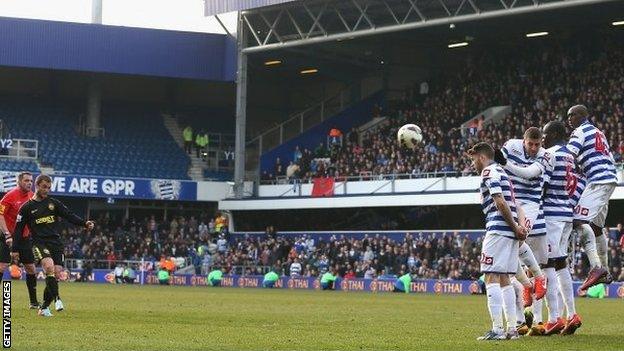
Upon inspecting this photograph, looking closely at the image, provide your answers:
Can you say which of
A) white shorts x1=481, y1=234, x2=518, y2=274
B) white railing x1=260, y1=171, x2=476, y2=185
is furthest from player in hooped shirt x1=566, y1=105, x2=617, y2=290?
white railing x1=260, y1=171, x2=476, y2=185

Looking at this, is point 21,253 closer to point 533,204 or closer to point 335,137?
point 533,204

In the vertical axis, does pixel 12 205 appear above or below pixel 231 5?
below

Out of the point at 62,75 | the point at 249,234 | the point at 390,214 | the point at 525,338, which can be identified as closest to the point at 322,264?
the point at 390,214

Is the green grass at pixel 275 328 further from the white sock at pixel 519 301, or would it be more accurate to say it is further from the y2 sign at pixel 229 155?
the y2 sign at pixel 229 155

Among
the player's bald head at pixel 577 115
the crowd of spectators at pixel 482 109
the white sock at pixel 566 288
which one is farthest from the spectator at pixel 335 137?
the white sock at pixel 566 288

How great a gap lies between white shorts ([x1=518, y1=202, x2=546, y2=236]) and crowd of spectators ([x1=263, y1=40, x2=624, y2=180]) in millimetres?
31467

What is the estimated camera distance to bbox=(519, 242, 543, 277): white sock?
16.8 meters

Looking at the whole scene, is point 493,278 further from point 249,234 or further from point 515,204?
point 249,234

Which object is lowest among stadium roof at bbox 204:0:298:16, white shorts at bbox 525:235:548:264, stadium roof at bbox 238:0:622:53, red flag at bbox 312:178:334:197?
white shorts at bbox 525:235:548:264

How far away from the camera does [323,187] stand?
2307 inches

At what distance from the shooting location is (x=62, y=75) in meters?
66.1

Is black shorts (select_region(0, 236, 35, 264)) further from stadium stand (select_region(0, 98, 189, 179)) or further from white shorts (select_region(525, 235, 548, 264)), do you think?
stadium stand (select_region(0, 98, 189, 179))

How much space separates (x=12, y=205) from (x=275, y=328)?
249 inches

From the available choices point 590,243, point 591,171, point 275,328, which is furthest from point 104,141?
point 591,171
